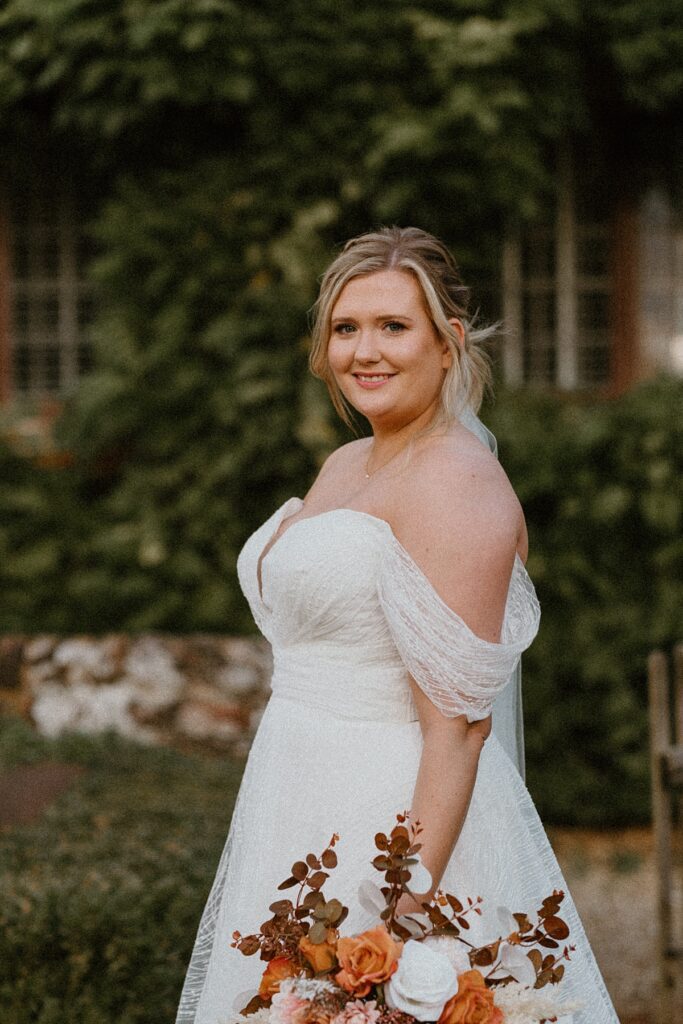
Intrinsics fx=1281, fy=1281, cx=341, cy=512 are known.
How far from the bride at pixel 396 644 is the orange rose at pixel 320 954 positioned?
0.29 m

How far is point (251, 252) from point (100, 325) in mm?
1081

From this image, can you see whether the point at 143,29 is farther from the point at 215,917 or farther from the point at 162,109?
the point at 215,917

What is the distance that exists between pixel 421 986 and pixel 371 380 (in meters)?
1.04

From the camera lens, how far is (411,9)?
6.85 m

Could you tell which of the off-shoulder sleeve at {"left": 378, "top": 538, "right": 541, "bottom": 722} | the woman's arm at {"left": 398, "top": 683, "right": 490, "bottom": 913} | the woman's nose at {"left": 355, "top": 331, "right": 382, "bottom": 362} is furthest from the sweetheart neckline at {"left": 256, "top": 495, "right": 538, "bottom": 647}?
the woman's nose at {"left": 355, "top": 331, "right": 382, "bottom": 362}

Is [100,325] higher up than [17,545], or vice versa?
[100,325]

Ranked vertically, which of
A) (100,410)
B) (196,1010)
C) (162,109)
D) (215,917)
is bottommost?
(196,1010)

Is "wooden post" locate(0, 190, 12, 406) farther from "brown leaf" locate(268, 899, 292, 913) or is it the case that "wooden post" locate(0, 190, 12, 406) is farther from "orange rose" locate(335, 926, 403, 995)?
"orange rose" locate(335, 926, 403, 995)

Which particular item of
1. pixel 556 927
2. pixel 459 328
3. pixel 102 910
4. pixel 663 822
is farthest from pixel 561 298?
pixel 556 927

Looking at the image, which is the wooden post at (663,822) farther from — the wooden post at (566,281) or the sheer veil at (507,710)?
the wooden post at (566,281)

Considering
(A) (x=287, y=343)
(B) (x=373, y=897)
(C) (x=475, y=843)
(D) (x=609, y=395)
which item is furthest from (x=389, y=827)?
(D) (x=609, y=395)

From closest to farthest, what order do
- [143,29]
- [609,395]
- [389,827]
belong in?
[389,827], [143,29], [609,395]

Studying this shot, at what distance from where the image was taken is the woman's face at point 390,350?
2.26m

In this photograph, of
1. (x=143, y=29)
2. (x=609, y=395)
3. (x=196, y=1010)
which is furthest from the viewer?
(x=609, y=395)
